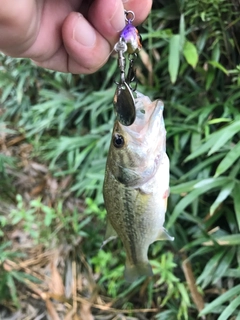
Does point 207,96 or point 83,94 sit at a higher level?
point 207,96

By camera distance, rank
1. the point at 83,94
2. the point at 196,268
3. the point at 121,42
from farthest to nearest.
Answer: the point at 83,94, the point at 196,268, the point at 121,42

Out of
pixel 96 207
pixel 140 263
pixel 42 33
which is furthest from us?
pixel 96 207

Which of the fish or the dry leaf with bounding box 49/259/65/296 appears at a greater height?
the fish

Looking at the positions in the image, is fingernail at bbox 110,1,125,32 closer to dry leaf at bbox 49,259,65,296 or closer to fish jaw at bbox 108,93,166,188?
fish jaw at bbox 108,93,166,188

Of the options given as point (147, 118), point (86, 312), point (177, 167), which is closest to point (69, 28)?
point (147, 118)

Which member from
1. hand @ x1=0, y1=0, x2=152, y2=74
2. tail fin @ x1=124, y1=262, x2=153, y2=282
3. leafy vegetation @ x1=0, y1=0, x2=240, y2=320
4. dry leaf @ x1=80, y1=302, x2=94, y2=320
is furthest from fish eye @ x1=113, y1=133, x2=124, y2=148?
dry leaf @ x1=80, y1=302, x2=94, y2=320

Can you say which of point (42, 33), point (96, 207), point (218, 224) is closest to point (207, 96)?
point (218, 224)

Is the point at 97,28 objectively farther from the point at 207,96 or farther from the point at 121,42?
the point at 207,96
